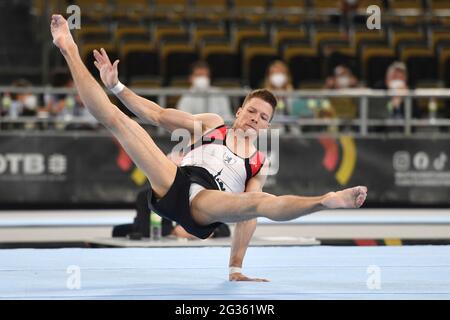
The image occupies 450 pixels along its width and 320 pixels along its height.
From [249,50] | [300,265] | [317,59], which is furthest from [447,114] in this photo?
[300,265]

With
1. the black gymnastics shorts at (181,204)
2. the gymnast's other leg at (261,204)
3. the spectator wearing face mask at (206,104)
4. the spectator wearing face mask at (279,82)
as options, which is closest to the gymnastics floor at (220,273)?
the black gymnastics shorts at (181,204)

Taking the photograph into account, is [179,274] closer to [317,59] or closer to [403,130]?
[403,130]

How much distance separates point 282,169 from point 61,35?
7756mm

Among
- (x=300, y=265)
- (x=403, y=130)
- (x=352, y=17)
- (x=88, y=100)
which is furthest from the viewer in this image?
(x=352, y=17)

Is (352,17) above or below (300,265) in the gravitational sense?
above

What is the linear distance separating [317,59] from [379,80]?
1085 millimetres

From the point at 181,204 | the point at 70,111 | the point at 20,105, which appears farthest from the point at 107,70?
the point at 20,105

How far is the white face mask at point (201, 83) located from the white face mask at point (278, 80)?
1011 millimetres

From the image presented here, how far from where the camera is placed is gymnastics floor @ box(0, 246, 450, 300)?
7.14 meters

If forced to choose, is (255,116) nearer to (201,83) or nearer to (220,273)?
(220,273)

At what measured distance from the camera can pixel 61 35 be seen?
789cm

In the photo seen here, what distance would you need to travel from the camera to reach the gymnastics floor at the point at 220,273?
7145 millimetres

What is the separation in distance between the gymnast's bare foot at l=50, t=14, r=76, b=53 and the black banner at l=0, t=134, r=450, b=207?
6913 millimetres
